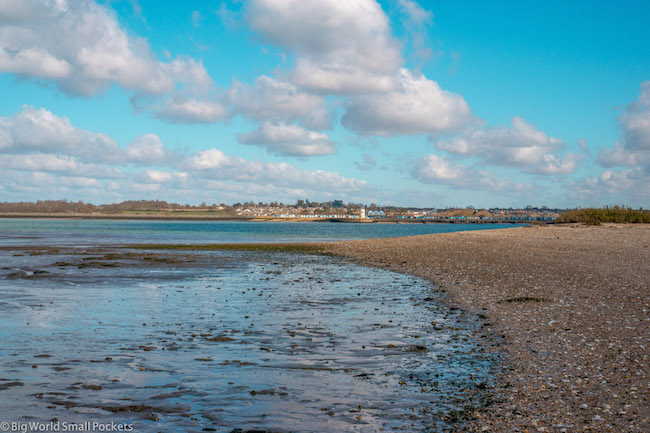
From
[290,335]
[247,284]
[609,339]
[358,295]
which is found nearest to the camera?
[609,339]

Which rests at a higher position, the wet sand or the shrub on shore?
the shrub on shore

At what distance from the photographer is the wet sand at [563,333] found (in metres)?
8.57

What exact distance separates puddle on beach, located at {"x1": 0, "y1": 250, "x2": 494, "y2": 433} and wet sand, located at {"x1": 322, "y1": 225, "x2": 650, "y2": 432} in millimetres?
860

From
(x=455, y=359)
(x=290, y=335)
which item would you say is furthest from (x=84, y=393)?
(x=455, y=359)

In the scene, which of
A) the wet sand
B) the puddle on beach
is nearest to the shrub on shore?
the wet sand

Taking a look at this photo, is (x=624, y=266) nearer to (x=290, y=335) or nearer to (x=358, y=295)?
(x=358, y=295)

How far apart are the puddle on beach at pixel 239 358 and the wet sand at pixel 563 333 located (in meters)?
0.86

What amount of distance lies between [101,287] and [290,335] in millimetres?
14151

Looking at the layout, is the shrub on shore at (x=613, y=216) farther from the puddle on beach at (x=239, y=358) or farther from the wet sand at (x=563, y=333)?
the puddle on beach at (x=239, y=358)

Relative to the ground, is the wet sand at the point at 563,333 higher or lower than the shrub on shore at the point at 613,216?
lower

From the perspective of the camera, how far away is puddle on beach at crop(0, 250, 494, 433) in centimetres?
891

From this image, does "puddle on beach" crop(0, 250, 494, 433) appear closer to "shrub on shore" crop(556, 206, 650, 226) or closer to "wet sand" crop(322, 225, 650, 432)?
"wet sand" crop(322, 225, 650, 432)

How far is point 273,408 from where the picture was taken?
9203mm

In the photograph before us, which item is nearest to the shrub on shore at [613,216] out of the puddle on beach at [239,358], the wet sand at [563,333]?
the wet sand at [563,333]
